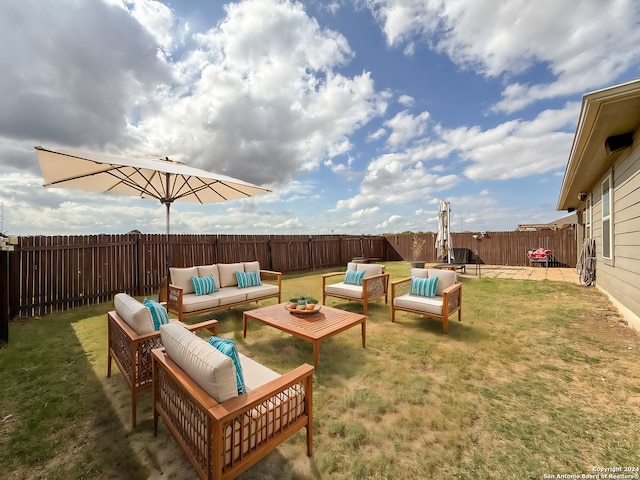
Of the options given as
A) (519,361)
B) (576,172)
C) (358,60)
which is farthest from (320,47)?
(519,361)

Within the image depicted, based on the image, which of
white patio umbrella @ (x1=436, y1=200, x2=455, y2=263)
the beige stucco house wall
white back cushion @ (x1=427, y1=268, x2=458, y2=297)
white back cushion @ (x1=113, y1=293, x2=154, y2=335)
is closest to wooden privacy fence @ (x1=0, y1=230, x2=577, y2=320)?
white back cushion @ (x1=113, y1=293, x2=154, y2=335)

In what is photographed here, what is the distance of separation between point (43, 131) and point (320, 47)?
6066 millimetres

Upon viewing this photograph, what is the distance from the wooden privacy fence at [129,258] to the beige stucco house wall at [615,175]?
6.19 metres

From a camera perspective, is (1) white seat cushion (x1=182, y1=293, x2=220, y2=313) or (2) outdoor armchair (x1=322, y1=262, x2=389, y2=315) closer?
(1) white seat cushion (x1=182, y1=293, x2=220, y2=313)

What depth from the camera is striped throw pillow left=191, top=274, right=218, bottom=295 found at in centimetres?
462

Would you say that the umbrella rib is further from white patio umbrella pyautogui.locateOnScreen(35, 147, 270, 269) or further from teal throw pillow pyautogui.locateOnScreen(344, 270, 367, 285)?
teal throw pillow pyautogui.locateOnScreen(344, 270, 367, 285)

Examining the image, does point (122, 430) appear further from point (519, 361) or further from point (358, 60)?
point (358, 60)

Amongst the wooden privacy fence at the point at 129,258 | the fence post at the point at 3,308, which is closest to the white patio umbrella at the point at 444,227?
the wooden privacy fence at the point at 129,258

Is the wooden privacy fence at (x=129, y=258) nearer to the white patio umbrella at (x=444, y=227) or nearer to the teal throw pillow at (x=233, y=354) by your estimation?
the white patio umbrella at (x=444, y=227)

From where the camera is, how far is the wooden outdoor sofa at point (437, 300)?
390cm

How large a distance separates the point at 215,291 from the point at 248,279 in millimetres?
730

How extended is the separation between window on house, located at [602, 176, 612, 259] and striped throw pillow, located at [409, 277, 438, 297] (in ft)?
13.8

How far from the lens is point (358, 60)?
22.3 feet

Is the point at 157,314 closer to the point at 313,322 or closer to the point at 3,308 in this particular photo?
the point at 313,322
